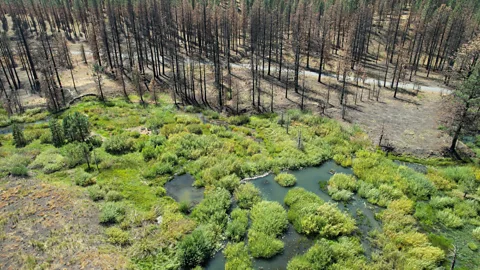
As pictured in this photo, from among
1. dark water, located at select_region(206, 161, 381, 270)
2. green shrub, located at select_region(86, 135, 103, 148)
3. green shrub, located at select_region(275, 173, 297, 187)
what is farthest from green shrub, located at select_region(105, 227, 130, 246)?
green shrub, located at select_region(86, 135, 103, 148)

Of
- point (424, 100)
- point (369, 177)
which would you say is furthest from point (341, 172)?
point (424, 100)

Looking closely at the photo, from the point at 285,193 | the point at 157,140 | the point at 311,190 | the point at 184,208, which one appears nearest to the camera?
the point at 184,208

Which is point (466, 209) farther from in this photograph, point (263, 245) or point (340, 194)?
point (263, 245)

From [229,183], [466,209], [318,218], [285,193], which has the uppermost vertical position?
[318,218]

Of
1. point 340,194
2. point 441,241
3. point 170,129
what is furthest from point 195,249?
point 170,129

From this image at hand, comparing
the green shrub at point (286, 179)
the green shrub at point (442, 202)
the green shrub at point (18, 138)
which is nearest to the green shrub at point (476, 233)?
the green shrub at point (442, 202)

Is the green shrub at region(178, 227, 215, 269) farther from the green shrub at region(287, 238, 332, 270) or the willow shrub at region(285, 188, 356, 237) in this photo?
the willow shrub at region(285, 188, 356, 237)

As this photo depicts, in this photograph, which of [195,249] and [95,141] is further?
[95,141]
